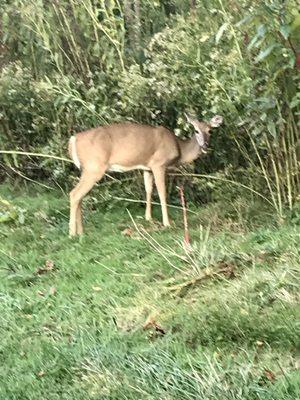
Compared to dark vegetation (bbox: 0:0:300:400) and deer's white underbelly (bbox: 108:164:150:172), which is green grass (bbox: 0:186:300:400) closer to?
dark vegetation (bbox: 0:0:300:400)

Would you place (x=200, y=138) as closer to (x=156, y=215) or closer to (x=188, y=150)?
(x=188, y=150)

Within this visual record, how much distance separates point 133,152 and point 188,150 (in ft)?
2.35

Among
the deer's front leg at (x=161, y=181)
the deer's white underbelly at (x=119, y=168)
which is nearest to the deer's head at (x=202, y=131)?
the deer's front leg at (x=161, y=181)

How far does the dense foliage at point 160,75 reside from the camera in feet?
22.6

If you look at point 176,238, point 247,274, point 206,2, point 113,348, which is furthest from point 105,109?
point 113,348

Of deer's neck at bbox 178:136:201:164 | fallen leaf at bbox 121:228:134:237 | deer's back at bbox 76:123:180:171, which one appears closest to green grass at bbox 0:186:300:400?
fallen leaf at bbox 121:228:134:237

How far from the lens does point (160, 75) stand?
860 centimetres

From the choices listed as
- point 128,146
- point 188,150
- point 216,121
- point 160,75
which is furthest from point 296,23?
point 188,150

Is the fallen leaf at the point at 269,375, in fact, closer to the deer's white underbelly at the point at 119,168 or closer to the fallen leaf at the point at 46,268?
the fallen leaf at the point at 46,268

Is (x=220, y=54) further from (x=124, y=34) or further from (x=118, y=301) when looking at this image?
(x=118, y=301)

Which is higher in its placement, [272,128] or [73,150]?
[272,128]

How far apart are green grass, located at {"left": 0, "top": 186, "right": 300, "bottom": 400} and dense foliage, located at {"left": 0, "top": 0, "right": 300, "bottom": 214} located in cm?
114

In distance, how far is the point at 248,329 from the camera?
14.9ft

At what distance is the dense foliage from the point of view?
272 inches
